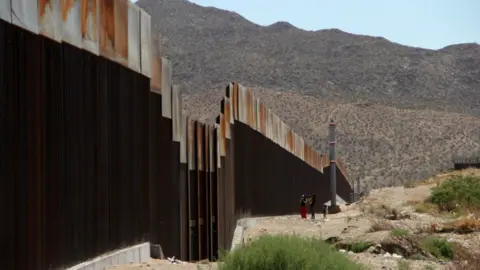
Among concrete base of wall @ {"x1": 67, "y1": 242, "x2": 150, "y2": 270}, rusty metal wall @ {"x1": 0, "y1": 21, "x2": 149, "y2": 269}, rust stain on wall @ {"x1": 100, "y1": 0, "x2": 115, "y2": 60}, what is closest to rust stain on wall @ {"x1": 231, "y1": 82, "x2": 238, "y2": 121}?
rusty metal wall @ {"x1": 0, "y1": 21, "x2": 149, "y2": 269}

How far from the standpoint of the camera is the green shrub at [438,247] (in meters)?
15.8

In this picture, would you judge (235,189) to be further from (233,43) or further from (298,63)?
(233,43)

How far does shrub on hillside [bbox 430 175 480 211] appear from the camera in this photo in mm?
32306

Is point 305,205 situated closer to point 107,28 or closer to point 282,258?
point 107,28

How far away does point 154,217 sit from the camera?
1392 centimetres

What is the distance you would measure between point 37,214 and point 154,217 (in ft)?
18.0

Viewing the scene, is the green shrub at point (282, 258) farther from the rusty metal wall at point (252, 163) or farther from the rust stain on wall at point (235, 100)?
the rust stain on wall at point (235, 100)

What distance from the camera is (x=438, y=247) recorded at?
635 inches

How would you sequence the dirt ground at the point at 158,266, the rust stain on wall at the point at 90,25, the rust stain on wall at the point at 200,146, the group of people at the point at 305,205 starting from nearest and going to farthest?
the rust stain on wall at the point at 90,25 < the dirt ground at the point at 158,266 < the rust stain on wall at the point at 200,146 < the group of people at the point at 305,205

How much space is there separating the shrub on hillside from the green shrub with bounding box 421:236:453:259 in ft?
48.8

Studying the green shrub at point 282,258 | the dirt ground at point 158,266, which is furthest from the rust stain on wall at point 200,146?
the green shrub at point 282,258

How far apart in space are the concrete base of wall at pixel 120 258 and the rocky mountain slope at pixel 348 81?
6786 centimetres

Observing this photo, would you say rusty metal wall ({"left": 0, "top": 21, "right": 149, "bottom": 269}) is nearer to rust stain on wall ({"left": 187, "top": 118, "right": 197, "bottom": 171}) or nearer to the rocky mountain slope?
rust stain on wall ({"left": 187, "top": 118, "right": 197, "bottom": 171})

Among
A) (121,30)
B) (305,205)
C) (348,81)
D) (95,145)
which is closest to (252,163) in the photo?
(305,205)
